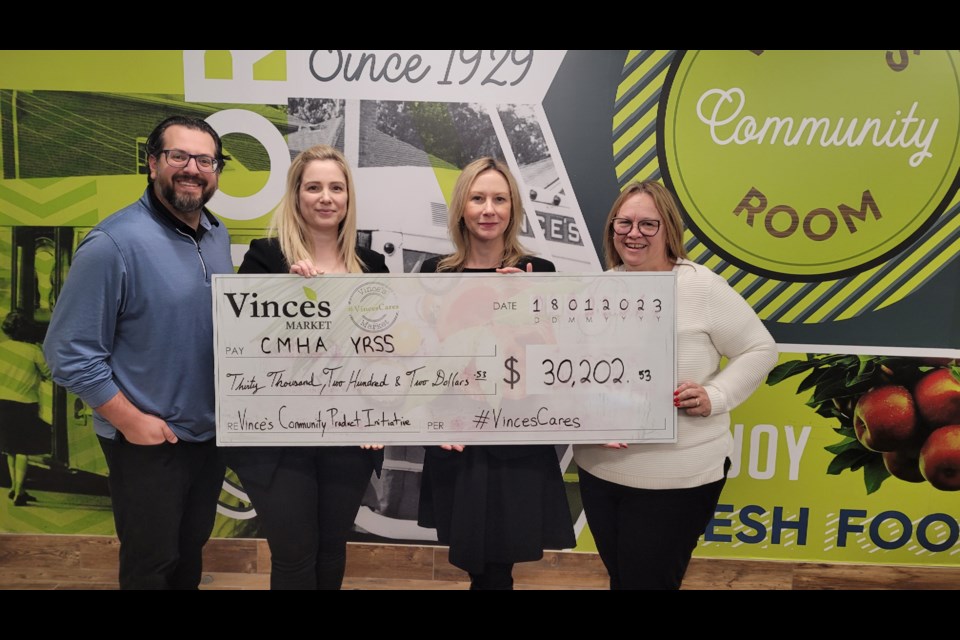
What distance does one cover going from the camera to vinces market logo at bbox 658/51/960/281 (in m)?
2.32

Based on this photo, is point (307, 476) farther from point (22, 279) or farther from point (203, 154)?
point (22, 279)

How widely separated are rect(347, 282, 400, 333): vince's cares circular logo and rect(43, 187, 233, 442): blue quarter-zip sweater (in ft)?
1.51

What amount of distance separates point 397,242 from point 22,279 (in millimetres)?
1600

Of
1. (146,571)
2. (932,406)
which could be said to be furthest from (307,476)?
(932,406)

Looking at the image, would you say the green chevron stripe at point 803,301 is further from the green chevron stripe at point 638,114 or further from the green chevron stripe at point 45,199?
the green chevron stripe at point 45,199

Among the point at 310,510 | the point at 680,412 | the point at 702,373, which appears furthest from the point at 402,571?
the point at 702,373

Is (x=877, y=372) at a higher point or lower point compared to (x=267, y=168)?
lower

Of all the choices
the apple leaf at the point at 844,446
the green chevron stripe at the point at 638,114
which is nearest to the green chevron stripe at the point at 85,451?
the green chevron stripe at the point at 638,114

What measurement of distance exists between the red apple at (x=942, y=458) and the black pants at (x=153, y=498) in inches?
113

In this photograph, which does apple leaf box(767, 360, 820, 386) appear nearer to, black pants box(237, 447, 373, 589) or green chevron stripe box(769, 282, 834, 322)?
green chevron stripe box(769, 282, 834, 322)

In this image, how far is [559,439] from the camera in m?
1.90

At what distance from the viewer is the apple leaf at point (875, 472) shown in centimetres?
249

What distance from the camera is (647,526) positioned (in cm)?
182

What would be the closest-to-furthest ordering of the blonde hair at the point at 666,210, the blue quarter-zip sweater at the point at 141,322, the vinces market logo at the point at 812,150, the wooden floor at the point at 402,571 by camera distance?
the blue quarter-zip sweater at the point at 141,322, the blonde hair at the point at 666,210, the vinces market logo at the point at 812,150, the wooden floor at the point at 402,571
